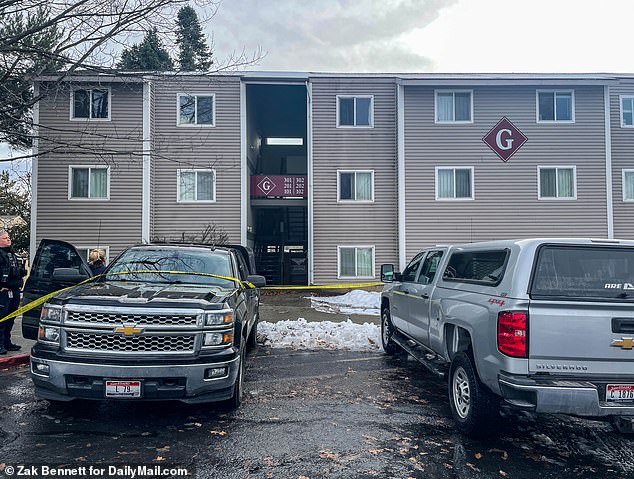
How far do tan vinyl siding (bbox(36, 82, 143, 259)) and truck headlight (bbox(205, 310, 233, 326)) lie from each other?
1483 cm

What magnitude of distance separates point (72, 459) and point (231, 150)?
1611 centimetres

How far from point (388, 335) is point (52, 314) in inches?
213

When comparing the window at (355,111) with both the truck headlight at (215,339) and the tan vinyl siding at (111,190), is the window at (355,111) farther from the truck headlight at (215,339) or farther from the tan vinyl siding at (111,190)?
the truck headlight at (215,339)

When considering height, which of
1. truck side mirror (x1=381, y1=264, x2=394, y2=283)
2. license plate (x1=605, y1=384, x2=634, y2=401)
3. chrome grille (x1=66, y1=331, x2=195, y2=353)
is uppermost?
truck side mirror (x1=381, y1=264, x2=394, y2=283)

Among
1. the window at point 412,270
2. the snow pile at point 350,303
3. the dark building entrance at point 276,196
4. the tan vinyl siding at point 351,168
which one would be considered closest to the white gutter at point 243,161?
the dark building entrance at point 276,196

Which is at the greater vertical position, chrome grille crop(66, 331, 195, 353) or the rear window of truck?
the rear window of truck

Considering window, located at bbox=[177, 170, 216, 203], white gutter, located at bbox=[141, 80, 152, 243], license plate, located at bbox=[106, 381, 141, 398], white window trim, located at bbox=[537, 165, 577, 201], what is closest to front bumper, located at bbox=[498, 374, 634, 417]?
license plate, located at bbox=[106, 381, 141, 398]

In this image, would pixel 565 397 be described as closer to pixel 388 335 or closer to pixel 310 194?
pixel 388 335

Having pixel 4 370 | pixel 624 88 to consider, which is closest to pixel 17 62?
pixel 4 370

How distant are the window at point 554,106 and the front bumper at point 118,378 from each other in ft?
62.3

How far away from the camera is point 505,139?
747 inches

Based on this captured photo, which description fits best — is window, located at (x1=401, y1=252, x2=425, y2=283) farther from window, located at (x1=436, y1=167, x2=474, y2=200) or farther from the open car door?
window, located at (x1=436, y1=167, x2=474, y2=200)

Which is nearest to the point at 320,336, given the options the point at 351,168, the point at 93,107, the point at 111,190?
the point at 351,168

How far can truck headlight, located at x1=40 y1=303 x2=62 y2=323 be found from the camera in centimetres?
450
